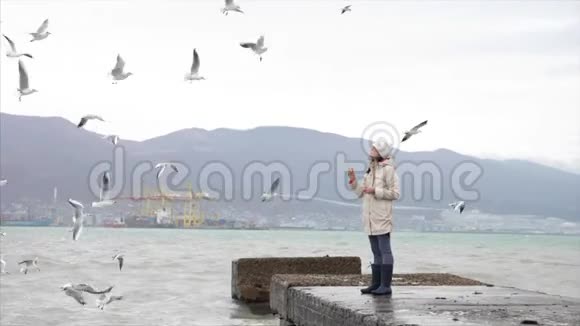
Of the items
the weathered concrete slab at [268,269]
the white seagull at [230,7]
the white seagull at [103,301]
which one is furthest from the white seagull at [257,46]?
the white seagull at [103,301]

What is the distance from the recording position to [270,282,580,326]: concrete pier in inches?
339

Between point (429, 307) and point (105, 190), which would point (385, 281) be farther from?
point (105, 190)

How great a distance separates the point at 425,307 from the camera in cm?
960

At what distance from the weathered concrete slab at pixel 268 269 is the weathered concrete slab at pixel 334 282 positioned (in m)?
5.34

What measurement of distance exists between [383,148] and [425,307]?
71.4 inches

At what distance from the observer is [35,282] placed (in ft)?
94.4

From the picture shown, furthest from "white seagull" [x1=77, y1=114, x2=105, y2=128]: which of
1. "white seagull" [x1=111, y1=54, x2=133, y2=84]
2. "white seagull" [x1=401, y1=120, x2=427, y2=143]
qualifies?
"white seagull" [x1=401, y1=120, x2=427, y2=143]

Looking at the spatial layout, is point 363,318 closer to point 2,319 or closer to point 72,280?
point 2,319

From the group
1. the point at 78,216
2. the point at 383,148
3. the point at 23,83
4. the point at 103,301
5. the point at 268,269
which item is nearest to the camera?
the point at 383,148

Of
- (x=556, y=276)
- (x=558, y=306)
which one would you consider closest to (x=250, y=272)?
(x=558, y=306)

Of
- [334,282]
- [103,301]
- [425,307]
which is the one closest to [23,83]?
[334,282]

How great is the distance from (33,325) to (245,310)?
13.5 ft

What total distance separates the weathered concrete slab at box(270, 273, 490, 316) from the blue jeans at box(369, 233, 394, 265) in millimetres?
1811

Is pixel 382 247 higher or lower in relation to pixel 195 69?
lower
